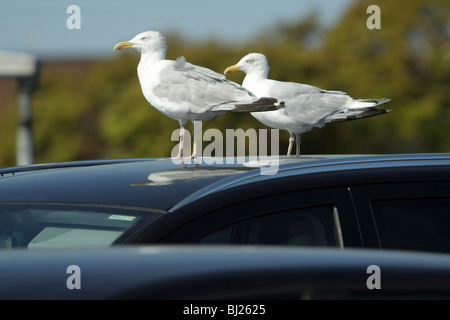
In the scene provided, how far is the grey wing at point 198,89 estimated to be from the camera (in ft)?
12.8

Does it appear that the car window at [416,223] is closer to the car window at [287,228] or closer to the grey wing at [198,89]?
the car window at [287,228]

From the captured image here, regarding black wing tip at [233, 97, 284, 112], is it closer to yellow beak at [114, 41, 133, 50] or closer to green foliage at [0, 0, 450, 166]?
yellow beak at [114, 41, 133, 50]

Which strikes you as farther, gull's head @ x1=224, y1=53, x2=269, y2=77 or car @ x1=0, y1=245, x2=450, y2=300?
gull's head @ x1=224, y1=53, x2=269, y2=77

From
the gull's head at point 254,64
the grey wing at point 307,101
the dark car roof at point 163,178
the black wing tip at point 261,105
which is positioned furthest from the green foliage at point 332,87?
the dark car roof at point 163,178

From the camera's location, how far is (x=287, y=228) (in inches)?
117

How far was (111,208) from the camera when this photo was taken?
2.93 metres

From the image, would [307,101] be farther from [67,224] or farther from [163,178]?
[67,224]

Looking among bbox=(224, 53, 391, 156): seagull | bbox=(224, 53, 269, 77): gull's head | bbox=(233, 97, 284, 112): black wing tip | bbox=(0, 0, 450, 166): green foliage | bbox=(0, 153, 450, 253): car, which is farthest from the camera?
bbox=(0, 0, 450, 166): green foliage

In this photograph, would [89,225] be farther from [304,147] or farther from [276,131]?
[304,147]

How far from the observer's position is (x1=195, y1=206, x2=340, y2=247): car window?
293 cm

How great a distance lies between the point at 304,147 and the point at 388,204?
41.1 metres

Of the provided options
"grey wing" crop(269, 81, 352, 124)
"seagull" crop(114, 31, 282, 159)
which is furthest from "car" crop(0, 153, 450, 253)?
"grey wing" crop(269, 81, 352, 124)

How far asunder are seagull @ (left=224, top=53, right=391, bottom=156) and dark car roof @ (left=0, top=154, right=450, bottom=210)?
0.49 meters
